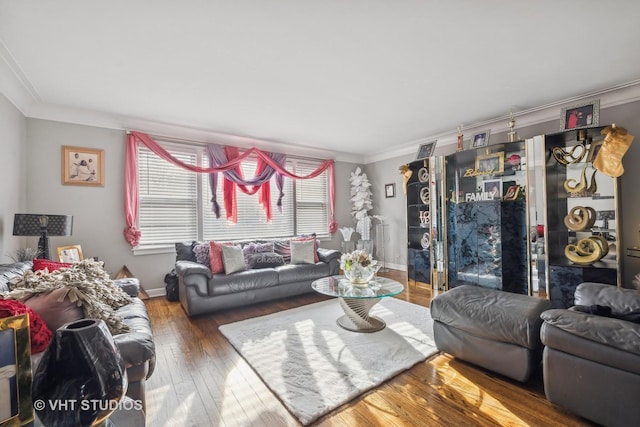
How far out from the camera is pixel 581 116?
3314 millimetres

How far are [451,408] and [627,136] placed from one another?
342 cm

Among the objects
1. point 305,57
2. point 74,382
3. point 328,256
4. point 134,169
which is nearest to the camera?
point 74,382

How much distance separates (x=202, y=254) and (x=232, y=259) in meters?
0.44

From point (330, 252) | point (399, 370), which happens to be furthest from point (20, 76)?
point (399, 370)

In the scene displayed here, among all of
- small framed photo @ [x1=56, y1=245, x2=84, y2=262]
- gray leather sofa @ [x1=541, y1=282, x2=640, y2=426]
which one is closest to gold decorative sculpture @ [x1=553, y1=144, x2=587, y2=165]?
gray leather sofa @ [x1=541, y1=282, x2=640, y2=426]

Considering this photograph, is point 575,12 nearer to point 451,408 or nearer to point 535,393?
point 535,393

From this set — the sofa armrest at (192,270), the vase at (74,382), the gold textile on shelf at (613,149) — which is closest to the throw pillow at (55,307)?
the vase at (74,382)

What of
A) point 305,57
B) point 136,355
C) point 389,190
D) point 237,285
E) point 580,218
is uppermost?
point 305,57

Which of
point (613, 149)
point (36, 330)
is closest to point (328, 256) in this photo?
point (36, 330)

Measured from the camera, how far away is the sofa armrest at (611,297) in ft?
6.34

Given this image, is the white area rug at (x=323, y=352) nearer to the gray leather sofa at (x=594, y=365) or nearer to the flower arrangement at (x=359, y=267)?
the flower arrangement at (x=359, y=267)

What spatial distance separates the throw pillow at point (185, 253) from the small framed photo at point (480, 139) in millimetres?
4377

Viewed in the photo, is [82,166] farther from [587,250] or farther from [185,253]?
[587,250]

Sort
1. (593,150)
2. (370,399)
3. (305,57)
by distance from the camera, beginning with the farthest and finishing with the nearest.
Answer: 1. (593,150)
2. (305,57)
3. (370,399)
